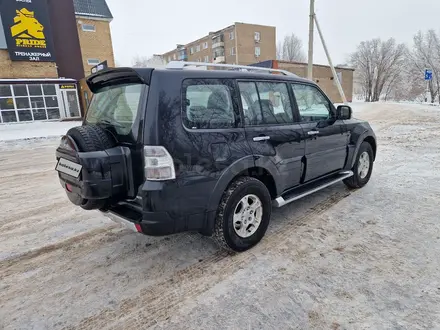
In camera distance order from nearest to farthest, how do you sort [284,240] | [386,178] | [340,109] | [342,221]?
1. [284,240]
2. [342,221]
3. [340,109]
4. [386,178]

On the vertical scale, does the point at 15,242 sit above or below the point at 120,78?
below

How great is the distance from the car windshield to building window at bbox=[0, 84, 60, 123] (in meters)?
21.9

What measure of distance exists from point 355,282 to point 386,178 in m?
3.61

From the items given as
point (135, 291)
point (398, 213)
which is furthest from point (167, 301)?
point (398, 213)

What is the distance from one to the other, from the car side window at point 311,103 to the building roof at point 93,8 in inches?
1091

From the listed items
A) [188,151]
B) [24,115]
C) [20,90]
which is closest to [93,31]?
[20,90]

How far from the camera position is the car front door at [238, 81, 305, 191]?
3121 millimetres

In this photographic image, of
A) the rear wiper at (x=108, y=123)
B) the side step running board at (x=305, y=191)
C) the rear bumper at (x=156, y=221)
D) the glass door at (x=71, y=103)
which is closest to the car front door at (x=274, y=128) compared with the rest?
the side step running board at (x=305, y=191)

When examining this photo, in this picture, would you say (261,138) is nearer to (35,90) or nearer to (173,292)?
(173,292)

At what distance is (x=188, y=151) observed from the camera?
2.55 meters

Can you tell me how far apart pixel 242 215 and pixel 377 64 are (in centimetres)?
6026

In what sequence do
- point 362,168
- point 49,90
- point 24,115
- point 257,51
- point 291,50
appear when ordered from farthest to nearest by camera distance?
point 291,50 → point 257,51 → point 49,90 → point 24,115 → point 362,168

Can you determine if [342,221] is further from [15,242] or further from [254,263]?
[15,242]

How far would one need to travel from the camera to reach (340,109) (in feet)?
14.0
